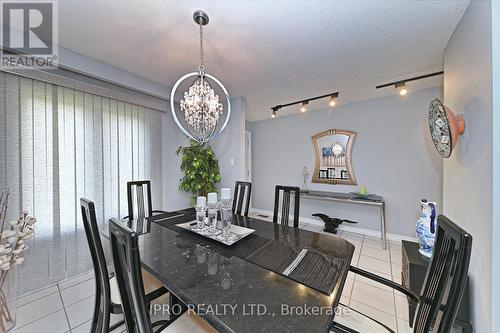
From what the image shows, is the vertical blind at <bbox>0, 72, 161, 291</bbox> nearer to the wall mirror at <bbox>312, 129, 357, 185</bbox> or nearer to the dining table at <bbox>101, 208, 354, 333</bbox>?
the dining table at <bbox>101, 208, 354, 333</bbox>

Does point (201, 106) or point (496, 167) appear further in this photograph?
point (201, 106)

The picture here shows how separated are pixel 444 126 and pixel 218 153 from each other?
9.66ft

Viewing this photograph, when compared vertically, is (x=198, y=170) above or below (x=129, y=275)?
above

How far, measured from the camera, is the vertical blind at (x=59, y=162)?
1.89 meters

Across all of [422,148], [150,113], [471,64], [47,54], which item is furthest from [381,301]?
[47,54]

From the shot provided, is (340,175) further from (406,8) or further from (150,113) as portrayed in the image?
(150,113)

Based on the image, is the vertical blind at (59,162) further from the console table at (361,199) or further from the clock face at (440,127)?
the clock face at (440,127)

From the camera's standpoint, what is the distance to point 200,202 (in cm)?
163

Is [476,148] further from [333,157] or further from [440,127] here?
[333,157]


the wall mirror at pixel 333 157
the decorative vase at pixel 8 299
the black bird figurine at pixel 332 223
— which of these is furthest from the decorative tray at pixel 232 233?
the wall mirror at pixel 333 157

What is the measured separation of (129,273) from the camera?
764mm

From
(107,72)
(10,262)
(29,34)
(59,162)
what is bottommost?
(10,262)

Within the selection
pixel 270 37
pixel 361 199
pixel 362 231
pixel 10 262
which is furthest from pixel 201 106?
pixel 362 231

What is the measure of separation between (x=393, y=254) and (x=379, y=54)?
8.97 ft
